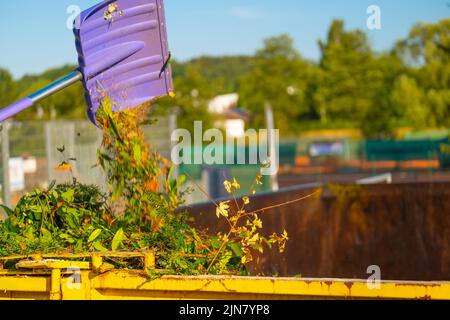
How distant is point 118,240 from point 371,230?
4.28 metres

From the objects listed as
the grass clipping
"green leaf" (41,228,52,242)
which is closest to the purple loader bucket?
the grass clipping

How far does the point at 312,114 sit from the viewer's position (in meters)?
81.4

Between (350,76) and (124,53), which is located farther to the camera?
(350,76)

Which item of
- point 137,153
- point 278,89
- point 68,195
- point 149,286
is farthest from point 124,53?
point 278,89

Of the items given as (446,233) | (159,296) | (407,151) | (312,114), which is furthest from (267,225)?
(312,114)

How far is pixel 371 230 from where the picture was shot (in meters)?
8.02

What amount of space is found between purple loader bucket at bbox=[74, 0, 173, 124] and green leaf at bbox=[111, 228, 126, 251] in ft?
3.17

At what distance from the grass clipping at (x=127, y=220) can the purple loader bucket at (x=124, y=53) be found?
127 mm

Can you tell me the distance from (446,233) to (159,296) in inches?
178

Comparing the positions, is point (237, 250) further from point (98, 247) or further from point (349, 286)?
point (349, 286)

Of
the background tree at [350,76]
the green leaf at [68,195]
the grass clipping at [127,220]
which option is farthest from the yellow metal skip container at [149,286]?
the background tree at [350,76]

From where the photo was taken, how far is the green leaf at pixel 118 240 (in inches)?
163

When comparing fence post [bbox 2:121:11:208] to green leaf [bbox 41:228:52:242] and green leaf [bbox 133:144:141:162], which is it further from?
green leaf [bbox 41:228:52:242]

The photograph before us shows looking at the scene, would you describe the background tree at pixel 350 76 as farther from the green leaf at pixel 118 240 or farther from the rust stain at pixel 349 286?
the rust stain at pixel 349 286
